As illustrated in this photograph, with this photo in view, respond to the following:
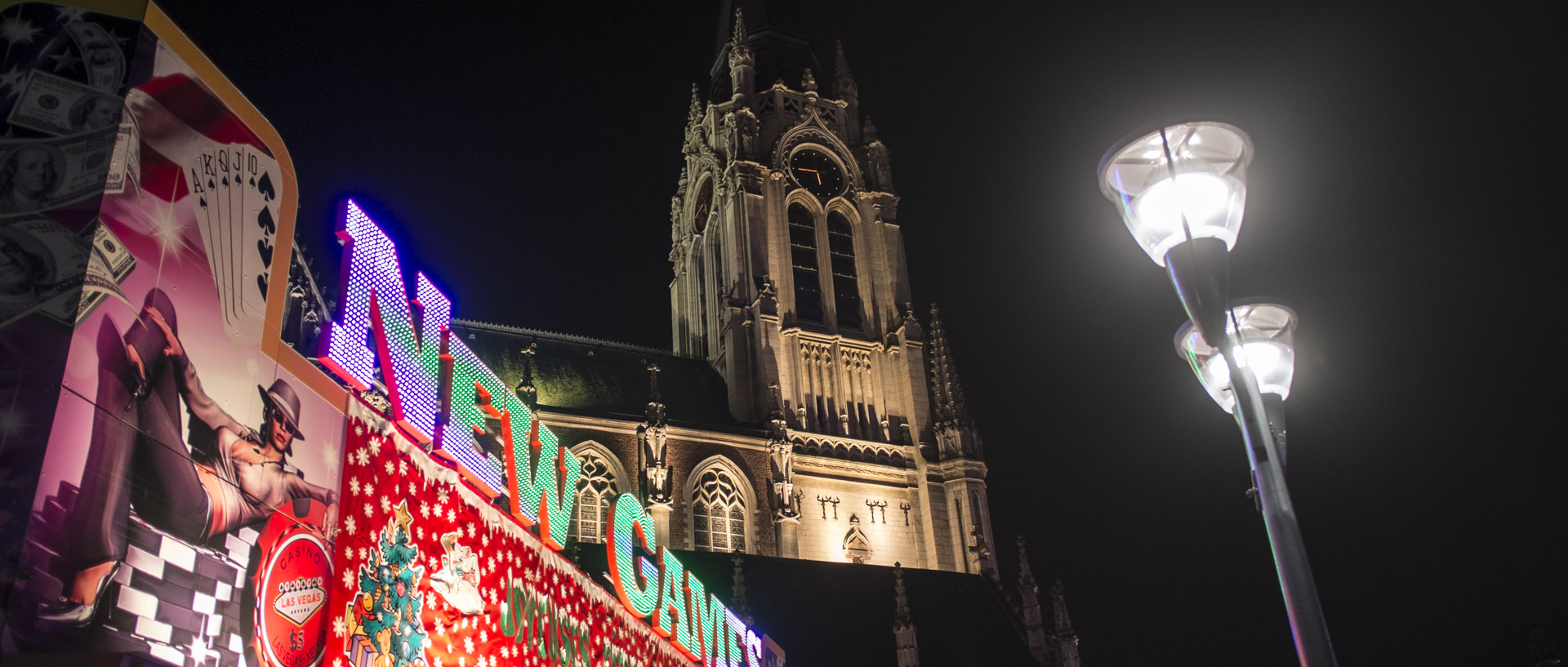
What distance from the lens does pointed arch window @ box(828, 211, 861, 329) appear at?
149 feet

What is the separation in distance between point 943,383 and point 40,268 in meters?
39.2

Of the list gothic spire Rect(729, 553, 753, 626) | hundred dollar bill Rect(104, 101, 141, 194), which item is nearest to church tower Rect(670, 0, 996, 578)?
gothic spire Rect(729, 553, 753, 626)

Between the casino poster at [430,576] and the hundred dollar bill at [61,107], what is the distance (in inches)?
142

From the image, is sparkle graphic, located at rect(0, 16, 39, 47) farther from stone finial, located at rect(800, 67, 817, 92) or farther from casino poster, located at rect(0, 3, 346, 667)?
stone finial, located at rect(800, 67, 817, 92)

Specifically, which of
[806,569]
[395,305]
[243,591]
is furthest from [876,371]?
[243,591]

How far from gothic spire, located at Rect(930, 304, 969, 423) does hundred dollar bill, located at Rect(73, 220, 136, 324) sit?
3745cm

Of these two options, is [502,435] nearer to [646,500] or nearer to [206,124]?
[206,124]

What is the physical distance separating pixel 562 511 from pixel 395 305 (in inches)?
190

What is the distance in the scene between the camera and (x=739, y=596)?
32.4 meters

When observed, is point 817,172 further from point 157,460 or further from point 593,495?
point 157,460

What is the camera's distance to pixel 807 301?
146ft

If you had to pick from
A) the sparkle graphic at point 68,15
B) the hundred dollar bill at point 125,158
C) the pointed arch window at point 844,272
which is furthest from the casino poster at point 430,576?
the pointed arch window at point 844,272

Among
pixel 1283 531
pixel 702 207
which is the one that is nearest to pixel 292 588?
pixel 1283 531

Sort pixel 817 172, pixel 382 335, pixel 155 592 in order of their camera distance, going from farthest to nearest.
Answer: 1. pixel 817 172
2. pixel 382 335
3. pixel 155 592
